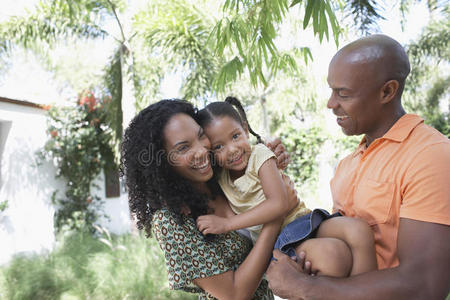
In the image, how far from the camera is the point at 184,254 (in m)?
1.92

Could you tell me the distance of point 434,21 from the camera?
1138cm

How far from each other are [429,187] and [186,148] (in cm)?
112

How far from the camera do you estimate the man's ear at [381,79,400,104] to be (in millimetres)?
1835

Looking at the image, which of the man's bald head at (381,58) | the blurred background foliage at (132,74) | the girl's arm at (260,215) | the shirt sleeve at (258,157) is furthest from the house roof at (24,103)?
the man's bald head at (381,58)

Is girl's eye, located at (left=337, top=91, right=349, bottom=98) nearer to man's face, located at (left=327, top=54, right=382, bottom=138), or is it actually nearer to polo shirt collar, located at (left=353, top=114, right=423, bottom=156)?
man's face, located at (left=327, top=54, right=382, bottom=138)

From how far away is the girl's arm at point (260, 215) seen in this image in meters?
1.98

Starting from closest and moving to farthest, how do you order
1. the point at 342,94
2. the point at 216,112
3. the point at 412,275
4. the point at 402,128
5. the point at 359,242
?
1. the point at 412,275
2. the point at 359,242
3. the point at 402,128
4. the point at 342,94
5. the point at 216,112

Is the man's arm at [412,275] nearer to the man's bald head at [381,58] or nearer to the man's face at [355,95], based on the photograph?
the man's face at [355,95]

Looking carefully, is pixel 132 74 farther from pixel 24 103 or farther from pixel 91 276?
pixel 91 276

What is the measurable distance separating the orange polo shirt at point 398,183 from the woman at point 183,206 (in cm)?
46

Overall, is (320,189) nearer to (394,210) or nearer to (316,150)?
(316,150)

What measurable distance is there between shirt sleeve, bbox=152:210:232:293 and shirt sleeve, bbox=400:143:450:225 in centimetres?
90

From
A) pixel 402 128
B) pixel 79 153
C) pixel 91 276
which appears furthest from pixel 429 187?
pixel 79 153

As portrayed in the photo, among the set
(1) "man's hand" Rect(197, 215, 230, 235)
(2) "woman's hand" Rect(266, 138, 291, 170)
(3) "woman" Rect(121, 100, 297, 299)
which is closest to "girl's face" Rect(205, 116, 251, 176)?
(3) "woman" Rect(121, 100, 297, 299)
